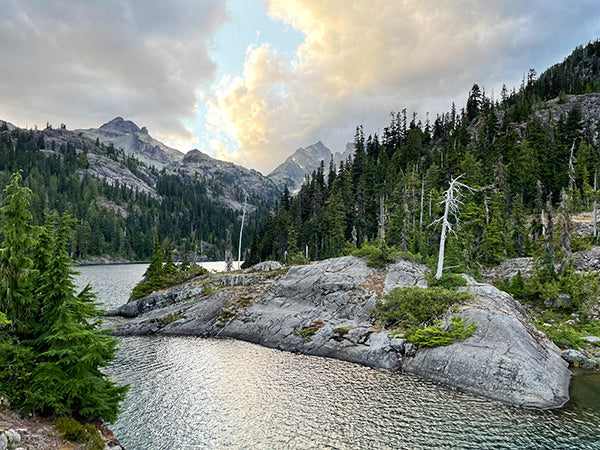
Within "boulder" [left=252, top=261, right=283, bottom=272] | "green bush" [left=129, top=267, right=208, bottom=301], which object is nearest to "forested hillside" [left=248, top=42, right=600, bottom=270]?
"boulder" [left=252, top=261, right=283, bottom=272]

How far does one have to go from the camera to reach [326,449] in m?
13.5

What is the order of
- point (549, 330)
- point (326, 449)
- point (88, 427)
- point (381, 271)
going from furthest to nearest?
point (381, 271), point (549, 330), point (326, 449), point (88, 427)

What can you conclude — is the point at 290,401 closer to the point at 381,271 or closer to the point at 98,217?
the point at 381,271

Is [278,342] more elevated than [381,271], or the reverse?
[381,271]

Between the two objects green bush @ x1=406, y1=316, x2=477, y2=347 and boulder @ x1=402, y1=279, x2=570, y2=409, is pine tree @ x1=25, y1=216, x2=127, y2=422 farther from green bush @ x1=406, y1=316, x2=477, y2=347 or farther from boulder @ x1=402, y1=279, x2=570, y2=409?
green bush @ x1=406, y1=316, x2=477, y2=347

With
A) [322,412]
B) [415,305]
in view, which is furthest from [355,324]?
[322,412]

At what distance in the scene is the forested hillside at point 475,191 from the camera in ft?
159

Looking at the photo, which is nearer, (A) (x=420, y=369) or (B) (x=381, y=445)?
(B) (x=381, y=445)

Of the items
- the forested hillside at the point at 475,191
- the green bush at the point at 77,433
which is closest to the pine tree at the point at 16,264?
the green bush at the point at 77,433

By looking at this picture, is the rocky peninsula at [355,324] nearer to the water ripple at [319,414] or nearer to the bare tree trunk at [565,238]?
the water ripple at [319,414]

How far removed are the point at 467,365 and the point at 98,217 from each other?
601ft

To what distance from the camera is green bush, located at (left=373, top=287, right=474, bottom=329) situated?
26625mm

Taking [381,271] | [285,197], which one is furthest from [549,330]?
[285,197]

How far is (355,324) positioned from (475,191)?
111 ft
